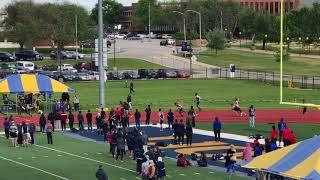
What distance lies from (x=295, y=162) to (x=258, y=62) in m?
81.5

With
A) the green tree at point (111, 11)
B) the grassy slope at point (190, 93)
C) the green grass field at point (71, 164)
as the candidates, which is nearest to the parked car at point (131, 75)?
the grassy slope at point (190, 93)

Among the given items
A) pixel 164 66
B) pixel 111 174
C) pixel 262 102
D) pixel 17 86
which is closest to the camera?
pixel 111 174

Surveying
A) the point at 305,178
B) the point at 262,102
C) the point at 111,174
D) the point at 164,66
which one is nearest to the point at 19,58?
the point at 164,66

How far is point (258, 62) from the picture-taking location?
328 ft

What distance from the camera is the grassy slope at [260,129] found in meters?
38.2

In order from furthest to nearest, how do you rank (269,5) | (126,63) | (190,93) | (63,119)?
(269,5) → (126,63) → (190,93) → (63,119)

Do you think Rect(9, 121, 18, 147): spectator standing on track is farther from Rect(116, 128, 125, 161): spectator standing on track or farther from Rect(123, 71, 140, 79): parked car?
Rect(123, 71, 140, 79): parked car

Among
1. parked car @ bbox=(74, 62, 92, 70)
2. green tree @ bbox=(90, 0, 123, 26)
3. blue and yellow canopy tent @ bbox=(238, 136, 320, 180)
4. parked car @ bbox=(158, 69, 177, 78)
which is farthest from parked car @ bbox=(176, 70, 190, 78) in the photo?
green tree @ bbox=(90, 0, 123, 26)

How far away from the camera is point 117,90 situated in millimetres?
63875

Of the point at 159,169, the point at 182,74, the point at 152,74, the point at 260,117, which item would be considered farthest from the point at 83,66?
the point at 159,169

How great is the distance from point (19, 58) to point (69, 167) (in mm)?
75066

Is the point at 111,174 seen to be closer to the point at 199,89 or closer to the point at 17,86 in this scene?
the point at 17,86

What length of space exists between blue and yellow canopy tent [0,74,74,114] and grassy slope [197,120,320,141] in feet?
32.1

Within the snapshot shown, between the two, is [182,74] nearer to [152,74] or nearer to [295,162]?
[152,74]
